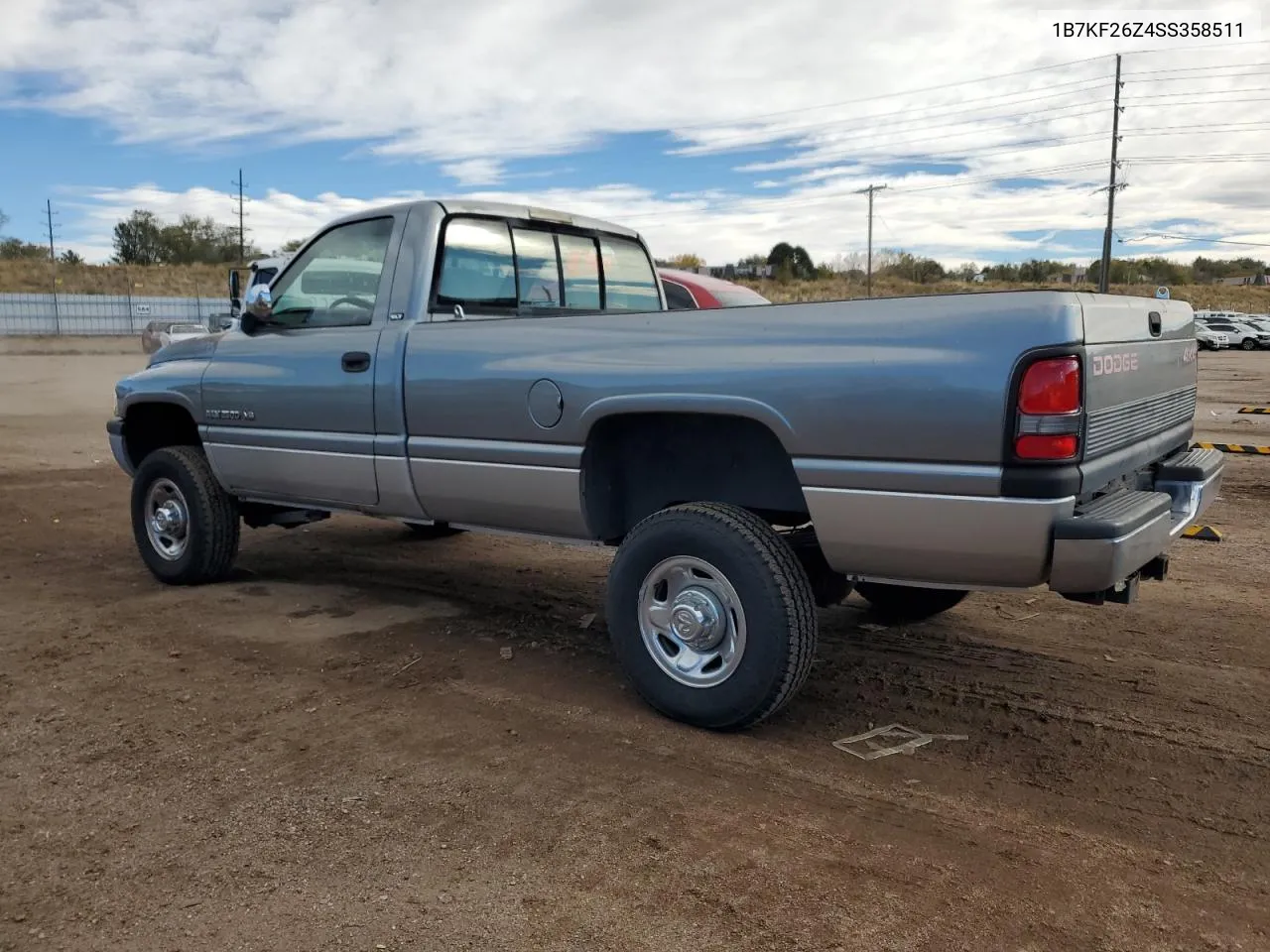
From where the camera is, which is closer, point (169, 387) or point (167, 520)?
point (169, 387)

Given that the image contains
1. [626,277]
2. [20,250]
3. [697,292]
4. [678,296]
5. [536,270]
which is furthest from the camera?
[20,250]

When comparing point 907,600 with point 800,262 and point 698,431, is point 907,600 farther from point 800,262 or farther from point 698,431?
point 800,262

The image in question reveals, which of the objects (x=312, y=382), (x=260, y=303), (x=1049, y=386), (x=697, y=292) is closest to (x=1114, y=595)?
(x=1049, y=386)

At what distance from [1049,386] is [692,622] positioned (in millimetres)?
1499

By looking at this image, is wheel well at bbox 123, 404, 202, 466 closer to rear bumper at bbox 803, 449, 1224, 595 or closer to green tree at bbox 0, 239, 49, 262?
rear bumper at bbox 803, 449, 1224, 595

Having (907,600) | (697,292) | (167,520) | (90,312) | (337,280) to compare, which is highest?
(90,312)

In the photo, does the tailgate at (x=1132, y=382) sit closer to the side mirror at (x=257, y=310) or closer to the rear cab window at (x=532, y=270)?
the rear cab window at (x=532, y=270)

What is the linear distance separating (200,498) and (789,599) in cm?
375

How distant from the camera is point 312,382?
5.16 metres

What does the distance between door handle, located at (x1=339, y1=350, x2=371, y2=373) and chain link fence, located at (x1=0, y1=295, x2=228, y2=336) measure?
42307 millimetres

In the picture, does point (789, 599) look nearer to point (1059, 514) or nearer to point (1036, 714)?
point (1059, 514)

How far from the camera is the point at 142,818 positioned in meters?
3.25

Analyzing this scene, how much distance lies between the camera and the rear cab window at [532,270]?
5.04 meters

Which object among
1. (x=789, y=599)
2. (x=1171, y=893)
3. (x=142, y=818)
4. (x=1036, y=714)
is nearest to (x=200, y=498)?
A: (x=142, y=818)
